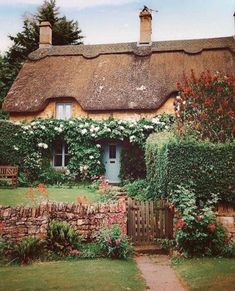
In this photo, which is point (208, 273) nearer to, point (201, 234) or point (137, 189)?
point (201, 234)

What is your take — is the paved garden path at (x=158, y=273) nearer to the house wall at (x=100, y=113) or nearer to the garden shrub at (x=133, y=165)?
the garden shrub at (x=133, y=165)

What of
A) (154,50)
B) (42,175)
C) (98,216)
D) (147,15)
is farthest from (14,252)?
(147,15)

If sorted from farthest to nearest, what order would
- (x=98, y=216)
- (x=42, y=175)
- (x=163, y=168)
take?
(x=42, y=175) → (x=163, y=168) → (x=98, y=216)

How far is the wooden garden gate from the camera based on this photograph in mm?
10383

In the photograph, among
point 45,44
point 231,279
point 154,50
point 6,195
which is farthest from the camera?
point 45,44

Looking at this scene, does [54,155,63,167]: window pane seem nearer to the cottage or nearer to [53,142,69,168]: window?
[53,142,69,168]: window

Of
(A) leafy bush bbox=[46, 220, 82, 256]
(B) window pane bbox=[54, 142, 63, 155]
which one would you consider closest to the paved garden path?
(A) leafy bush bbox=[46, 220, 82, 256]

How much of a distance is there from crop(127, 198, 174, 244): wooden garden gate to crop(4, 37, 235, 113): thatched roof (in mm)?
10646

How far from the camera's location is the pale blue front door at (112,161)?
2089 centimetres

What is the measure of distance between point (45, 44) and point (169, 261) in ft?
69.5

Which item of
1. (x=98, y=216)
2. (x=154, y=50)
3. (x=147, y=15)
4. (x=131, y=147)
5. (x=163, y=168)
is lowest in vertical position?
(x=98, y=216)

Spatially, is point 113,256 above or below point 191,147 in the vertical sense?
below

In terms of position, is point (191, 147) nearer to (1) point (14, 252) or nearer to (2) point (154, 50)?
(1) point (14, 252)

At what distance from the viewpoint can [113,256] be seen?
915 centimetres
